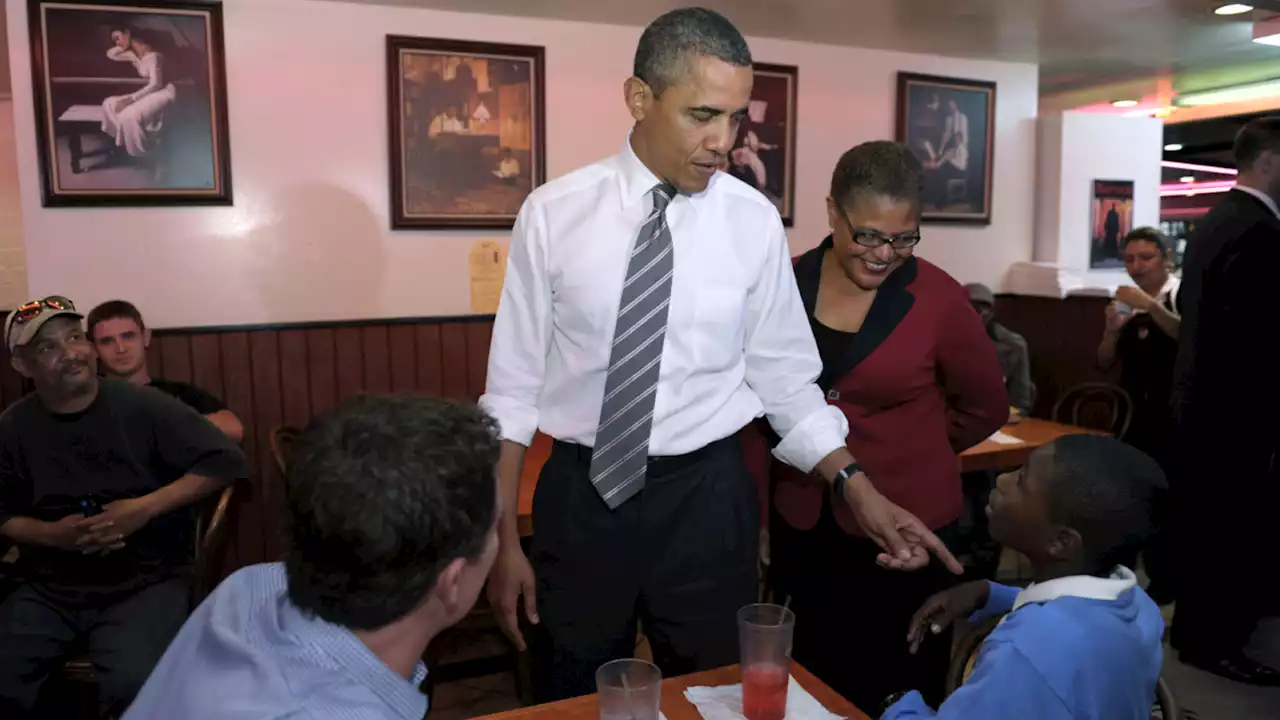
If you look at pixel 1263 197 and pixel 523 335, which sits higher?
pixel 1263 197

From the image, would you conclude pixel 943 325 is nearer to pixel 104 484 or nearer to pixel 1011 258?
pixel 104 484

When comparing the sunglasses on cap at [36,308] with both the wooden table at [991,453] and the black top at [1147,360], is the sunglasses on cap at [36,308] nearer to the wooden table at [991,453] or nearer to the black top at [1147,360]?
the wooden table at [991,453]

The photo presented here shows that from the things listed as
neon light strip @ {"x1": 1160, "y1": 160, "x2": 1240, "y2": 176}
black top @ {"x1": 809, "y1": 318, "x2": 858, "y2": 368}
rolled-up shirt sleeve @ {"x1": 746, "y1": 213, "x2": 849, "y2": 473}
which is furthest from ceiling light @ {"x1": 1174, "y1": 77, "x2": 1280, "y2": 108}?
rolled-up shirt sleeve @ {"x1": 746, "y1": 213, "x2": 849, "y2": 473}

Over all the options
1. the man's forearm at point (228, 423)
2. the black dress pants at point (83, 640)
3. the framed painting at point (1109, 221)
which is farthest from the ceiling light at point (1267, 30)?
the black dress pants at point (83, 640)

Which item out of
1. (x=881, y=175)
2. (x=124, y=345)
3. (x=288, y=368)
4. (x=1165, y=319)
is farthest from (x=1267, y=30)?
(x=124, y=345)

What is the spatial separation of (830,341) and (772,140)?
2553 millimetres

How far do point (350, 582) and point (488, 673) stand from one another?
2311mm

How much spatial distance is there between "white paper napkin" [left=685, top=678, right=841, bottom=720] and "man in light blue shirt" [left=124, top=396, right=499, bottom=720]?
0.44m

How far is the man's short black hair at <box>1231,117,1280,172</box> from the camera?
2.81 meters

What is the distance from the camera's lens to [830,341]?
178cm

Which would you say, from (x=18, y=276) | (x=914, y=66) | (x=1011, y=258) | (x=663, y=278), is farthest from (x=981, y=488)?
(x=18, y=276)

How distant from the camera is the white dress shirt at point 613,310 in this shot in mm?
1454

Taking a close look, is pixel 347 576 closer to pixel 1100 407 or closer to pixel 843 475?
pixel 843 475

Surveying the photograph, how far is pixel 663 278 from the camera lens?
4.73 feet
